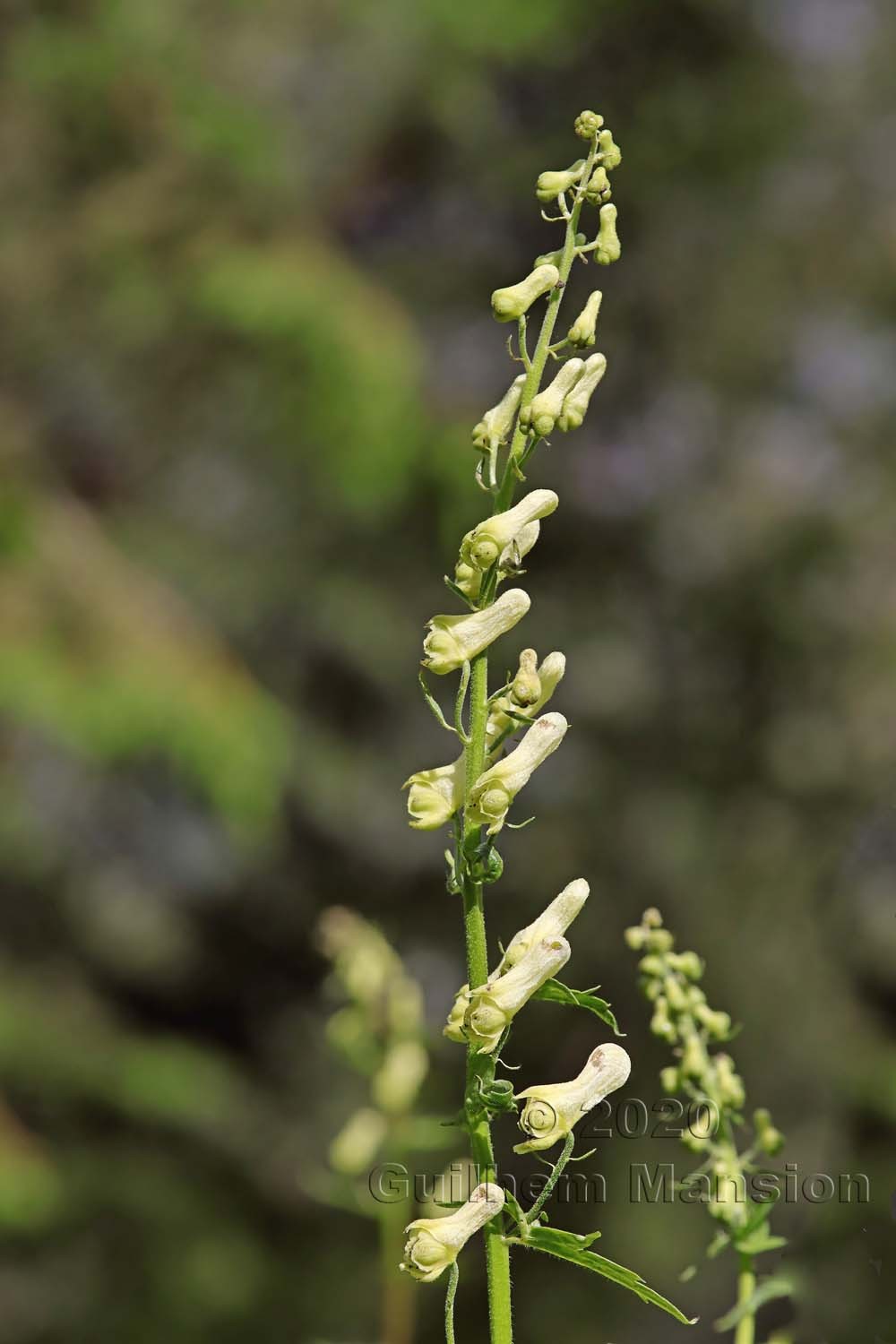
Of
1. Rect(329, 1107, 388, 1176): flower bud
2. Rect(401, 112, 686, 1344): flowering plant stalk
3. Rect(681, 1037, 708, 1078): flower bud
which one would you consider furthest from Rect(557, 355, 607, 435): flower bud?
Rect(329, 1107, 388, 1176): flower bud

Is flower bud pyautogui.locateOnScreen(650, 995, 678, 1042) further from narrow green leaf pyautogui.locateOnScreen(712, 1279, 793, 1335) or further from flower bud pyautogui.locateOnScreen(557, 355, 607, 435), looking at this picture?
flower bud pyautogui.locateOnScreen(557, 355, 607, 435)

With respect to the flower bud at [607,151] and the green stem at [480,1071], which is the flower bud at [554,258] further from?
the green stem at [480,1071]

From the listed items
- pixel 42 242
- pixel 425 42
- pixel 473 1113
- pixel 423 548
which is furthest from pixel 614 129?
pixel 473 1113

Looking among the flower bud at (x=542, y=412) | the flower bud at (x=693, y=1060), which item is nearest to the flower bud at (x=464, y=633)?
the flower bud at (x=542, y=412)

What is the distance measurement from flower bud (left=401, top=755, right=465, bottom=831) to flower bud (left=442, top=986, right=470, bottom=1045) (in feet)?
0.53

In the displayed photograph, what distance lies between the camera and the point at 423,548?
22.3ft

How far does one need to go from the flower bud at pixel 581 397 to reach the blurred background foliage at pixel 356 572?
3452 mm

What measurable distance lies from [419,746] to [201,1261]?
272 centimetres

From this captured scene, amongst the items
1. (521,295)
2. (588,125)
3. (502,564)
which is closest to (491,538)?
(502,564)

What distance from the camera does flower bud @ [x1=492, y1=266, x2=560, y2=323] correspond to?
1.16 m

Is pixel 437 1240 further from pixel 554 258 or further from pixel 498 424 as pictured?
pixel 554 258

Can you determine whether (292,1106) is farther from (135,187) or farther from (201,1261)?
(135,187)

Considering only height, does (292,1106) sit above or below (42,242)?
below

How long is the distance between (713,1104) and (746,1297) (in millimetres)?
168
